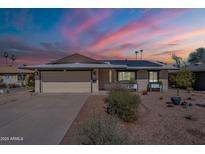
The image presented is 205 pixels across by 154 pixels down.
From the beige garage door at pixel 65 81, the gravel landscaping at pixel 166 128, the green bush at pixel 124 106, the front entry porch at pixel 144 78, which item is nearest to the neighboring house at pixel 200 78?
the front entry porch at pixel 144 78

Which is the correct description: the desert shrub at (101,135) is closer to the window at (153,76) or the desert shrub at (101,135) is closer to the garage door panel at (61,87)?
the garage door panel at (61,87)

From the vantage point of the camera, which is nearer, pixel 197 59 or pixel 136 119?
pixel 136 119

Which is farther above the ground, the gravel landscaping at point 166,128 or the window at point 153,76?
the window at point 153,76

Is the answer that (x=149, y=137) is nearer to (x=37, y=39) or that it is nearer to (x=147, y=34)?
(x=147, y=34)

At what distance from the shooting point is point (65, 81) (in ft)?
58.9

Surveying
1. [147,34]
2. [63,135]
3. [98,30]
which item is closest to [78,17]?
[98,30]

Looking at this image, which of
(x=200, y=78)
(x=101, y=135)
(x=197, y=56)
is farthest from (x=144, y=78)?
(x=197, y=56)

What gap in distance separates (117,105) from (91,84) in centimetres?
1052

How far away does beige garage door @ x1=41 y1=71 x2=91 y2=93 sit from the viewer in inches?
705

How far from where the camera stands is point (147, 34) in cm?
1483

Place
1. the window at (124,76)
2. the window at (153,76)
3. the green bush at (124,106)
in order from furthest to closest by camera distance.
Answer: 1. the window at (124,76)
2. the window at (153,76)
3. the green bush at (124,106)

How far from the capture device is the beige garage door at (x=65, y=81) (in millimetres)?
17906
